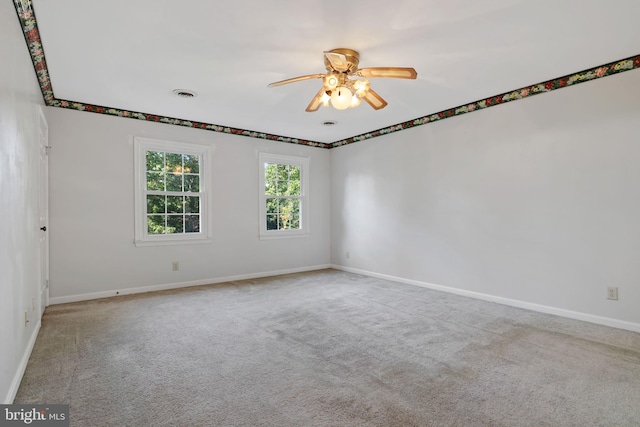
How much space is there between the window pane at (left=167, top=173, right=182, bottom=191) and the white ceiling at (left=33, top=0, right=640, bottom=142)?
1.19m

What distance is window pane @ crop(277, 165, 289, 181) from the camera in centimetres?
595

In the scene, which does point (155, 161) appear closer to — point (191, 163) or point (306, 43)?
point (191, 163)

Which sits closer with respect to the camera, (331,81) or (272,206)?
(331,81)

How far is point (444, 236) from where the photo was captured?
4.54 meters

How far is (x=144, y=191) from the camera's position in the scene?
4.54 meters

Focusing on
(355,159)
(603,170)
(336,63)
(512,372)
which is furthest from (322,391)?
(355,159)

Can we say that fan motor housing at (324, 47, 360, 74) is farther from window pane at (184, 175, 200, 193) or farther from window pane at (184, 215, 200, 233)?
window pane at (184, 215, 200, 233)

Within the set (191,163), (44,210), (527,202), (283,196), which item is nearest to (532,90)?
(527,202)

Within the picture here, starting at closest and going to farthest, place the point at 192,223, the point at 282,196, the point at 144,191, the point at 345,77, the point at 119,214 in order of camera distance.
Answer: the point at 345,77, the point at 119,214, the point at 144,191, the point at 192,223, the point at 282,196

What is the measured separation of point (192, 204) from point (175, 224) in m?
0.38

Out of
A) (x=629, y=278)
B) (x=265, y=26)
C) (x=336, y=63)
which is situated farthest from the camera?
(x=629, y=278)

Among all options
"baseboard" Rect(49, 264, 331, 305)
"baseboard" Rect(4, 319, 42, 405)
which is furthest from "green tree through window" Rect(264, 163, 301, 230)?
"baseboard" Rect(4, 319, 42, 405)

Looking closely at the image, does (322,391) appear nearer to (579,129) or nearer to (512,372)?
(512,372)

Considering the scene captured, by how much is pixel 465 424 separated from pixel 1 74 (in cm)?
303
